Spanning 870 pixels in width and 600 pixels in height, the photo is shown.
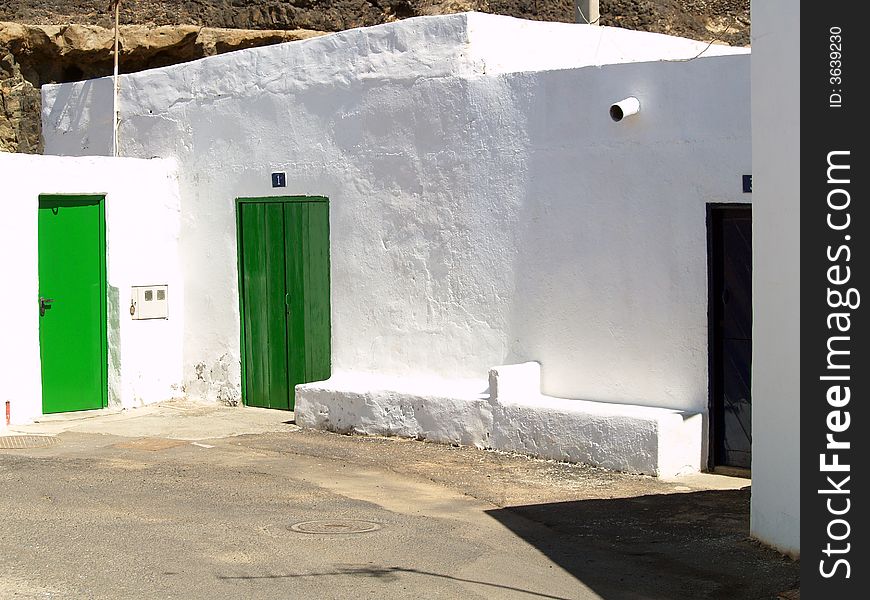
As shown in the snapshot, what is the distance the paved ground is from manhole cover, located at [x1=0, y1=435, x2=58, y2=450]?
64 mm

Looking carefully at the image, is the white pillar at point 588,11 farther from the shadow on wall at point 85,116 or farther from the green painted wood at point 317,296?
the shadow on wall at point 85,116

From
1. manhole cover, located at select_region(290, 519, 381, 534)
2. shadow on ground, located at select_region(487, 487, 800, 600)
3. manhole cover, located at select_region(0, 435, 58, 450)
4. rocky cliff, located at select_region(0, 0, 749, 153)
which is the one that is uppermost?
rocky cliff, located at select_region(0, 0, 749, 153)

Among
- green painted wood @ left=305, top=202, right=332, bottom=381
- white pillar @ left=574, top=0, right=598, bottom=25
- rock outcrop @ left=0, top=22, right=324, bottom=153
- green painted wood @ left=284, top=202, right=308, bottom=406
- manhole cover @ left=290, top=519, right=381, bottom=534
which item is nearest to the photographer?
manhole cover @ left=290, top=519, right=381, bottom=534

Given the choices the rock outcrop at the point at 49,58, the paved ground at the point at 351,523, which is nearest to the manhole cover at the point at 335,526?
the paved ground at the point at 351,523

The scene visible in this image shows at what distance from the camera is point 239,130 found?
12.8 m

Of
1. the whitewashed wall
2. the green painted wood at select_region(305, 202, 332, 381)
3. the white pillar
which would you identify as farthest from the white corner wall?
the white pillar

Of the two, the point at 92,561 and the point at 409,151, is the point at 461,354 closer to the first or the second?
the point at 409,151

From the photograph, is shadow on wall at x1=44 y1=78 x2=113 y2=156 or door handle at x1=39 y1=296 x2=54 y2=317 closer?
door handle at x1=39 y1=296 x2=54 y2=317

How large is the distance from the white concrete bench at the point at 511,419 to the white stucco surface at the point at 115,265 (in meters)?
2.21

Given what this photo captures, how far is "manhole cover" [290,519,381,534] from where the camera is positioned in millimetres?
7480

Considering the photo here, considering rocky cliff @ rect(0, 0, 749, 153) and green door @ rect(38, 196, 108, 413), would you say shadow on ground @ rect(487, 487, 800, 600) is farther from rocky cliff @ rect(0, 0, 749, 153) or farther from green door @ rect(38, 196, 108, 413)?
rocky cliff @ rect(0, 0, 749, 153)

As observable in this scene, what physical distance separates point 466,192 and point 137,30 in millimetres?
11891

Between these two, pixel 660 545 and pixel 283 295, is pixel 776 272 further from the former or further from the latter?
pixel 283 295

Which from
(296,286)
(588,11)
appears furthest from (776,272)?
(588,11)
